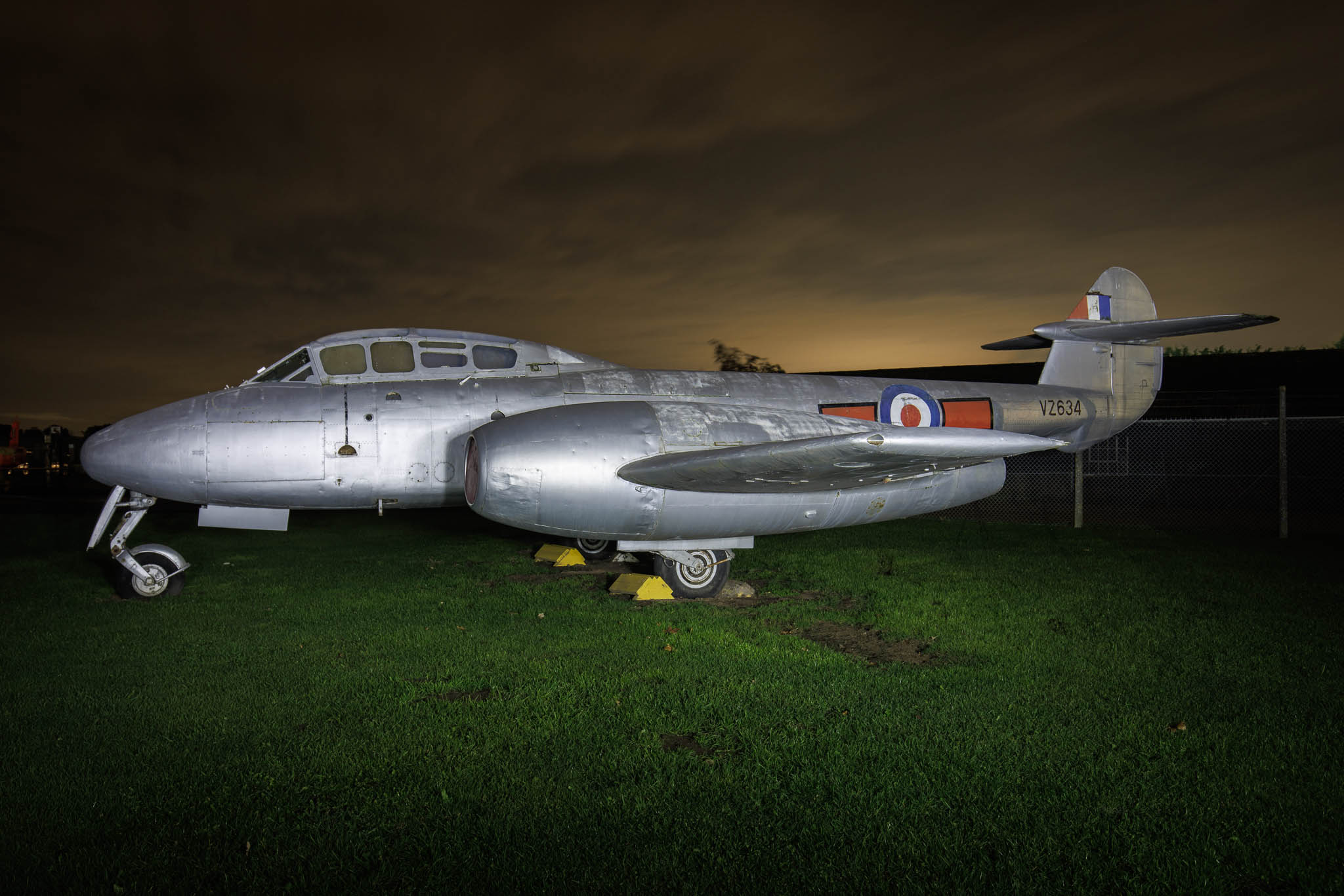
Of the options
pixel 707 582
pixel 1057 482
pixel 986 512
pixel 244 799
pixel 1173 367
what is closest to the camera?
pixel 244 799

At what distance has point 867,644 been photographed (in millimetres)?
5758

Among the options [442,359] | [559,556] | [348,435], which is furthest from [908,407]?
[348,435]

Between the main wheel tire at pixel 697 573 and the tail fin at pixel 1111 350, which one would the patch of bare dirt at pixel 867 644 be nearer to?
the main wheel tire at pixel 697 573

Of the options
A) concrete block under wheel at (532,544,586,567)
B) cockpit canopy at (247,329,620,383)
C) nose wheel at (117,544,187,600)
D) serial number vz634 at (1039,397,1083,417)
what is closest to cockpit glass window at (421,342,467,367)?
cockpit canopy at (247,329,620,383)

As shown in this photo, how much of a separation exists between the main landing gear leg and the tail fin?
10024mm

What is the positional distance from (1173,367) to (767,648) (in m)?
25.4

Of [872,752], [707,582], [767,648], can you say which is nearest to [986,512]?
[707,582]

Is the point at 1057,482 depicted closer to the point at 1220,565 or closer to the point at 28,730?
the point at 1220,565

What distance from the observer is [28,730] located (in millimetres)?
4047

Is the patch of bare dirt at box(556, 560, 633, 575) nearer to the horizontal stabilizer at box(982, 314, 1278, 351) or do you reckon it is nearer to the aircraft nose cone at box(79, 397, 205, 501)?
the aircraft nose cone at box(79, 397, 205, 501)

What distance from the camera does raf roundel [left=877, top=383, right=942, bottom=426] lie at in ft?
25.5

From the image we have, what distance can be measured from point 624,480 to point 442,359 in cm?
239

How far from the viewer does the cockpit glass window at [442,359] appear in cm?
720

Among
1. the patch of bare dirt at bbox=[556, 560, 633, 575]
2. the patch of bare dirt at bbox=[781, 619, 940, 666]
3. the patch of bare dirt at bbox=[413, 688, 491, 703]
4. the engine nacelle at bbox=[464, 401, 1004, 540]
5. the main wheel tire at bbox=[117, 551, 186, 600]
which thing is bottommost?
the patch of bare dirt at bbox=[781, 619, 940, 666]
